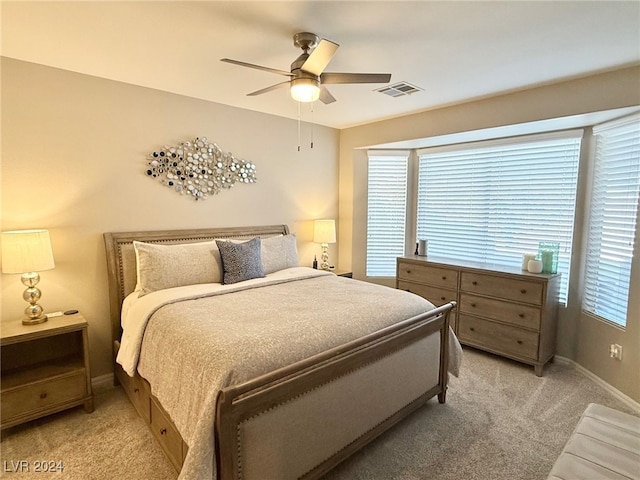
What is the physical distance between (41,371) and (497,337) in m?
3.86

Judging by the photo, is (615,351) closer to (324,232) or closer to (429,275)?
(429,275)

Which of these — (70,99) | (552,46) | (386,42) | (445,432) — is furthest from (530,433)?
(70,99)

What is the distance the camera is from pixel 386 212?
4.65 m

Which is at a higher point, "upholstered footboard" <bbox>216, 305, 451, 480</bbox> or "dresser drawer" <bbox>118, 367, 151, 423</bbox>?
"upholstered footboard" <bbox>216, 305, 451, 480</bbox>

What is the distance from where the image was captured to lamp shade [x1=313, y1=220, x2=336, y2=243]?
424cm

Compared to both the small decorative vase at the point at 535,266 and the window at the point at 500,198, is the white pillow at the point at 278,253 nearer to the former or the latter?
the window at the point at 500,198

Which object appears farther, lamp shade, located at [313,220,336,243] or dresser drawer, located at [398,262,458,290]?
lamp shade, located at [313,220,336,243]

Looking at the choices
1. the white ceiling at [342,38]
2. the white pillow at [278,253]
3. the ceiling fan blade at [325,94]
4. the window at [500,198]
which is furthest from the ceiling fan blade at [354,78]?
the window at [500,198]

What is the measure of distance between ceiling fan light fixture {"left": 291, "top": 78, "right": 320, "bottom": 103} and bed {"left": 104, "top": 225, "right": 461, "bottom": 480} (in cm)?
138

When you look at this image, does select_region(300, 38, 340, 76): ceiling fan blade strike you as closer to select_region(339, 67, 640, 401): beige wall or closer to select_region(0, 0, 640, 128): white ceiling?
select_region(0, 0, 640, 128): white ceiling

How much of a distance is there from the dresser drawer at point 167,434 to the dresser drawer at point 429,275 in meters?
2.89

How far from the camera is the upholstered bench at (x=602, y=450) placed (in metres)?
1.36

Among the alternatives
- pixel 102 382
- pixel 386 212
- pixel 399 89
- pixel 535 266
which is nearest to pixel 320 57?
pixel 399 89

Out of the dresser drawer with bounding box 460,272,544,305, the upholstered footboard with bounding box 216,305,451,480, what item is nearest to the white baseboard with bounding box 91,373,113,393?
the upholstered footboard with bounding box 216,305,451,480
